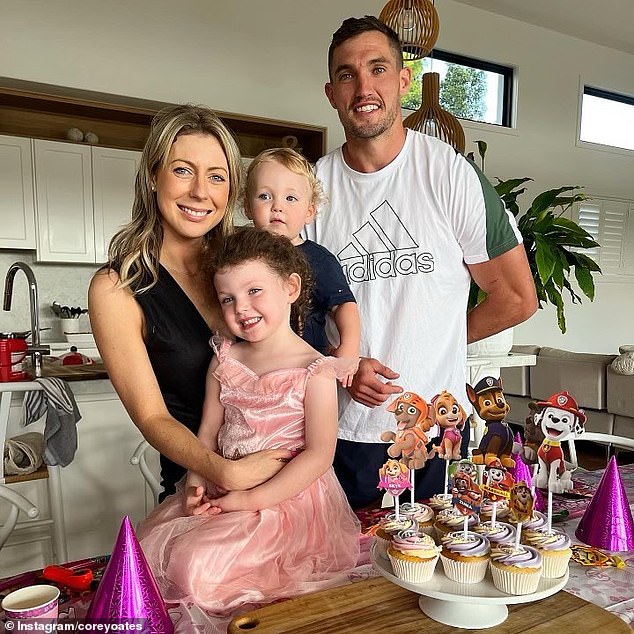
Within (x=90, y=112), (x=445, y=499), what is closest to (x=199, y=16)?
(x=90, y=112)

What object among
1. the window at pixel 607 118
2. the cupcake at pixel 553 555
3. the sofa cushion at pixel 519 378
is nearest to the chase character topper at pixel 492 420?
the cupcake at pixel 553 555

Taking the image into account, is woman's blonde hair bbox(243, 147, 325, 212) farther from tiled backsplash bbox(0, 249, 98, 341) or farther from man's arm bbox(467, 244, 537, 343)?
tiled backsplash bbox(0, 249, 98, 341)

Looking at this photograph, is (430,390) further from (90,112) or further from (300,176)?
→ (90,112)

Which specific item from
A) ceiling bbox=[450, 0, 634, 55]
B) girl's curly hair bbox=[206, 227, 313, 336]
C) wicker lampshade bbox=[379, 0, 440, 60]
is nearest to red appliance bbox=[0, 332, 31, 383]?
girl's curly hair bbox=[206, 227, 313, 336]

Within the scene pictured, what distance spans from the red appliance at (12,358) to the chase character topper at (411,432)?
1.75 metres

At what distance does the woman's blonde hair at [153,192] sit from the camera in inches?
46.0

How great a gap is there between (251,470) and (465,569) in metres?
0.37

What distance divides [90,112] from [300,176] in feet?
12.8

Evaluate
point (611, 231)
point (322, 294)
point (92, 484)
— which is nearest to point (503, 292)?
point (322, 294)

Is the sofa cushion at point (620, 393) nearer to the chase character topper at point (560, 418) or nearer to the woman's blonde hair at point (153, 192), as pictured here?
the chase character topper at point (560, 418)

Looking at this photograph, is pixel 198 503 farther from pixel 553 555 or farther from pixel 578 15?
pixel 578 15

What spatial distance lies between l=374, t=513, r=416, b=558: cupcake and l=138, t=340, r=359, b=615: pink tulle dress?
0.33ft

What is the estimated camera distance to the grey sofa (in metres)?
4.85

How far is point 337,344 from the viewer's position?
1.51 meters
